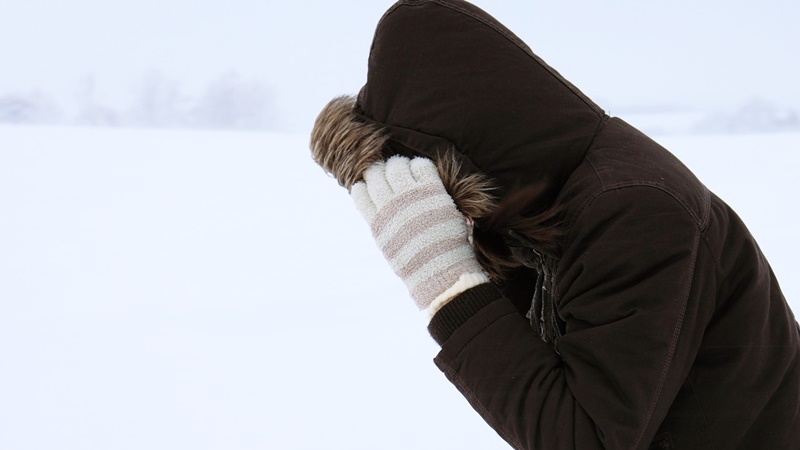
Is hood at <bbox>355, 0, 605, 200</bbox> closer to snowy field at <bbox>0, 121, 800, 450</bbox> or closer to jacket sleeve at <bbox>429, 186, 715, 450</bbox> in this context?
jacket sleeve at <bbox>429, 186, 715, 450</bbox>

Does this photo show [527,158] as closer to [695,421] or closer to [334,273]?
[695,421]

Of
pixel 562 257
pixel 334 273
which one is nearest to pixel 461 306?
pixel 562 257

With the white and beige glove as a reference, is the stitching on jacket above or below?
below

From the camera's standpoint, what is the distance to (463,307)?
27.4 inches

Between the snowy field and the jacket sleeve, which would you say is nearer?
the jacket sleeve

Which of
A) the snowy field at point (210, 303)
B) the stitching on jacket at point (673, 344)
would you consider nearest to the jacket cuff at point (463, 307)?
the stitching on jacket at point (673, 344)

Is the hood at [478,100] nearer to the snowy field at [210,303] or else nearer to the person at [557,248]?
the person at [557,248]

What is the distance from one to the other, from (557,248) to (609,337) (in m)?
0.10

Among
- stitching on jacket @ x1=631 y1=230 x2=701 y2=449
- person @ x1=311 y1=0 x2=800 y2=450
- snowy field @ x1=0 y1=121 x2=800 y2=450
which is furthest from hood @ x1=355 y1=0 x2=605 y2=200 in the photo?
snowy field @ x1=0 y1=121 x2=800 y2=450

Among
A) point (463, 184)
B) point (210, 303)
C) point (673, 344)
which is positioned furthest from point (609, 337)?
point (210, 303)

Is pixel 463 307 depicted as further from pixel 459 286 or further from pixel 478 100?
pixel 478 100

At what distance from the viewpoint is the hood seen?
2.26 feet

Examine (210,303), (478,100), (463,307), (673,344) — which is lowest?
(673,344)

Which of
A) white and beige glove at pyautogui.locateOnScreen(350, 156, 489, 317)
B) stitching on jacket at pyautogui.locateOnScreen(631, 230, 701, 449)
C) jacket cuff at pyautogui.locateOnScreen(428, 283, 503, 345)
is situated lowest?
stitching on jacket at pyautogui.locateOnScreen(631, 230, 701, 449)
